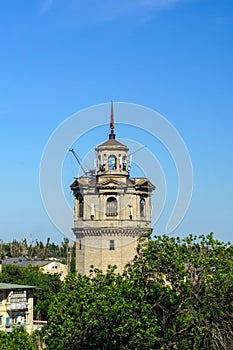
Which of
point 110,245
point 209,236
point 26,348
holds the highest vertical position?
point 110,245

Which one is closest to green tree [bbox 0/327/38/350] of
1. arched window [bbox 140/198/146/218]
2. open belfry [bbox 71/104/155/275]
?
open belfry [bbox 71/104/155/275]

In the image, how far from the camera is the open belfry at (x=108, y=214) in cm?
5556

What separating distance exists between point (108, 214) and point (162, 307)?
2820 centimetres

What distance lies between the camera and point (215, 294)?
1105 inches

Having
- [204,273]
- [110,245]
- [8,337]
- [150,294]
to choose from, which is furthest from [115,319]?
[110,245]

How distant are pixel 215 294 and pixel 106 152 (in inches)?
1161

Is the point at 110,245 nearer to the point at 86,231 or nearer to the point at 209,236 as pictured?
the point at 86,231

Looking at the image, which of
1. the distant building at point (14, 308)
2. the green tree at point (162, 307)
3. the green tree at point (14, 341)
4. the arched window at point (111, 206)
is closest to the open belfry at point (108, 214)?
the arched window at point (111, 206)

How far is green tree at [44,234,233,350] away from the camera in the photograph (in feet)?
89.9

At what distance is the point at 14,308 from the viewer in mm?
53219

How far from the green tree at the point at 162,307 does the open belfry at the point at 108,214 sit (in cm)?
2577

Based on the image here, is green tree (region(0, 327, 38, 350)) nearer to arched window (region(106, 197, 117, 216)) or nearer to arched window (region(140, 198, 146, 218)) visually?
arched window (region(106, 197, 117, 216))

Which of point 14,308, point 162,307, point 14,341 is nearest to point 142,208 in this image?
point 14,308

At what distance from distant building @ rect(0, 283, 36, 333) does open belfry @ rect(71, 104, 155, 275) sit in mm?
5359
